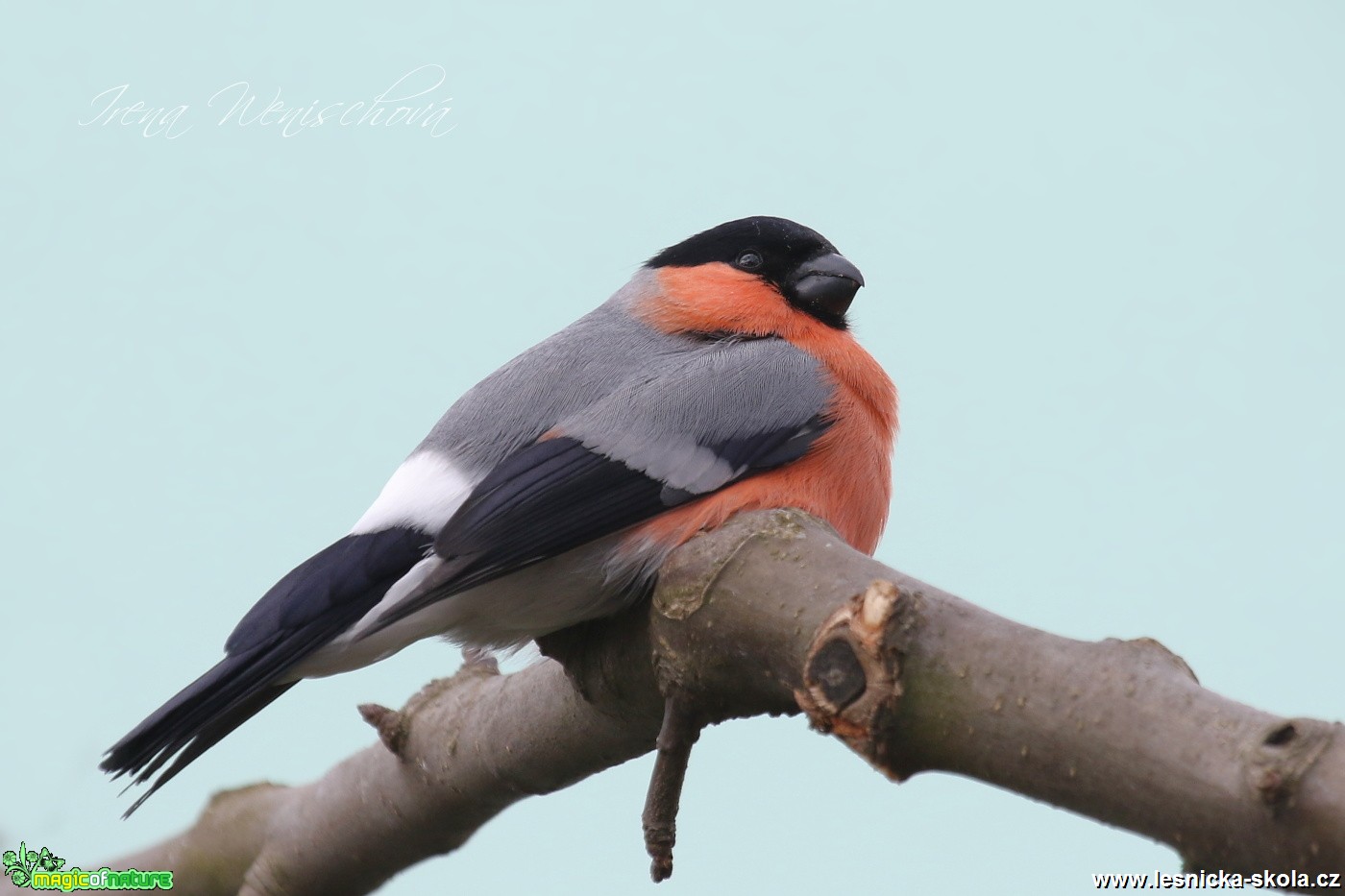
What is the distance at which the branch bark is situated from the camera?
1615mm

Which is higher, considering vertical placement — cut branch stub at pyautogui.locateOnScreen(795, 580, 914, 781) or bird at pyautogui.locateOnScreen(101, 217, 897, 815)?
bird at pyautogui.locateOnScreen(101, 217, 897, 815)

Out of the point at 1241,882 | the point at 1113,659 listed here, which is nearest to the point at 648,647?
the point at 1113,659

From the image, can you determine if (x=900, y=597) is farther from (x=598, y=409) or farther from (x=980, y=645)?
(x=598, y=409)

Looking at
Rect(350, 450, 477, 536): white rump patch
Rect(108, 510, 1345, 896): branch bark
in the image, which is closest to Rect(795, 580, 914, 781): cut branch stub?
Rect(108, 510, 1345, 896): branch bark

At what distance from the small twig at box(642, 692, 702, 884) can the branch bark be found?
0.04 metres

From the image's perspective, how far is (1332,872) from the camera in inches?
61.0

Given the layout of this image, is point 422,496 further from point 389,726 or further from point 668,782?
point 668,782

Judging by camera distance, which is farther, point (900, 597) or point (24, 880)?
point (24, 880)

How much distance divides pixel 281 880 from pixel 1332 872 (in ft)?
8.09

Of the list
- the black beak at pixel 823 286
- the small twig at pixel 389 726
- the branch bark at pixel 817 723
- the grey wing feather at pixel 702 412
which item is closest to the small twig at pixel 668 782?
the branch bark at pixel 817 723

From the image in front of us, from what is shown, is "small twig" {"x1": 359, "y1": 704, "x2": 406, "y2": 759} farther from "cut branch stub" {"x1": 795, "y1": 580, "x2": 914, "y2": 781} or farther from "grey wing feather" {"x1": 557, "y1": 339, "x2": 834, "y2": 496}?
"cut branch stub" {"x1": 795, "y1": 580, "x2": 914, "y2": 781}

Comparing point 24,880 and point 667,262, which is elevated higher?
point 667,262

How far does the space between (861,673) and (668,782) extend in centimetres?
61

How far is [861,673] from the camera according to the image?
6.41 ft
